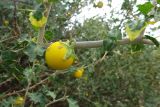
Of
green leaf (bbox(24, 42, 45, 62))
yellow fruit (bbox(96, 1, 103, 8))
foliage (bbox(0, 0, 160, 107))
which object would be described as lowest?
foliage (bbox(0, 0, 160, 107))

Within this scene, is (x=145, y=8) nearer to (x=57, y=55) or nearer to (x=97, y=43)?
(x=97, y=43)

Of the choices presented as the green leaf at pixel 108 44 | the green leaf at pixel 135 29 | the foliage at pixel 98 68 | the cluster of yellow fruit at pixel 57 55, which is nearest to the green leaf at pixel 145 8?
the green leaf at pixel 135 29

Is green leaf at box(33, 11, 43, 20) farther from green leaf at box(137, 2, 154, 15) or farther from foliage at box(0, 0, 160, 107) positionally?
foliage at box(0, 0, 160, 107)

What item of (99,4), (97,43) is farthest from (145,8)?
(99,4)

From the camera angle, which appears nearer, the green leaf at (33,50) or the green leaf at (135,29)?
the green leaf at (135,29)

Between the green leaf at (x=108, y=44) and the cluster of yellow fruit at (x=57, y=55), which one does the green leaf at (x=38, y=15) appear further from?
the green leaf at (x=108, y=44)

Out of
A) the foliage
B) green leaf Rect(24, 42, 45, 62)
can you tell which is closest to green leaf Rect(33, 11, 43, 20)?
green leaf Rect(24, 42, 45, 62)

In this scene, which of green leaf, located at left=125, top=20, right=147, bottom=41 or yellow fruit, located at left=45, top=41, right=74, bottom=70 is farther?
yellow fruit, located at left=45, top=41, right=74, bottom=70

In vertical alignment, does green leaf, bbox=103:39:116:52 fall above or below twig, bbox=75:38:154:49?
below

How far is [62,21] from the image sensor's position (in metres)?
3.84

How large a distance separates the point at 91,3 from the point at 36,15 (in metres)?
3.42

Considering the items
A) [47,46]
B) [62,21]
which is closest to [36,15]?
[47,46]

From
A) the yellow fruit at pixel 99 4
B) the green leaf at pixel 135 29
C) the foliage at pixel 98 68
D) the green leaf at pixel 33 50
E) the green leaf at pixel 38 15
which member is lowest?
the foliage at pixel 98 68

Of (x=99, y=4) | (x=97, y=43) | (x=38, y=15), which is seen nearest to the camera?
(x=97, y=43)
